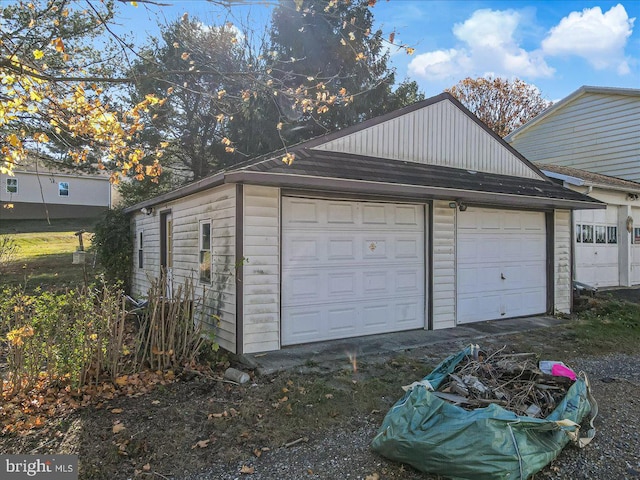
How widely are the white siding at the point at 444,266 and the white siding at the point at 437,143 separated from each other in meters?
1.05

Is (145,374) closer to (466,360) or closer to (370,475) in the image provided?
(370,475)

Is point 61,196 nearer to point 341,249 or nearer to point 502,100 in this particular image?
point 341,249

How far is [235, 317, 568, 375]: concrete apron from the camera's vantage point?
5547 mm

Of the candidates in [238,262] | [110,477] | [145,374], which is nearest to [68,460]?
[110,477]

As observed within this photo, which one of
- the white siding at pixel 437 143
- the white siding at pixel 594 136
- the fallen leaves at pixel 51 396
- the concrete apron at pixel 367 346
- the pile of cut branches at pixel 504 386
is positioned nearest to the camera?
the pile of cut branches at pixel 504 386

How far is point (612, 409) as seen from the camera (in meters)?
4.36

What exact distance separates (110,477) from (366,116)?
16.3 metres

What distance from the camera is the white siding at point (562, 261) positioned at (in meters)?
9.63

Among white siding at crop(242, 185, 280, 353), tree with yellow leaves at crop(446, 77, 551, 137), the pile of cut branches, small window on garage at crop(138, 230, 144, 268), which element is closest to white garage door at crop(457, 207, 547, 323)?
white siding at crop(242, 185, 280, 353)

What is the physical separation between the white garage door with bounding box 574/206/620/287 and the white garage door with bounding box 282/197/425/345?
7.03 m

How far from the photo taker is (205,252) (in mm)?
7055

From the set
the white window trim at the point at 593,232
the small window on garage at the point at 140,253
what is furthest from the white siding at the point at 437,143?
the small window on garage at the point at 140,253

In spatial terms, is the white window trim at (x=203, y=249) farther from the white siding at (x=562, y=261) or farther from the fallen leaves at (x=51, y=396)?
the white siding at (x=562, y=261)

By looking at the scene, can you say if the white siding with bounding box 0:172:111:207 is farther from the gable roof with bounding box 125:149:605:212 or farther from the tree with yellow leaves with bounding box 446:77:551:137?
the tree with yellow leaves with bounding box 446:77:551:137
